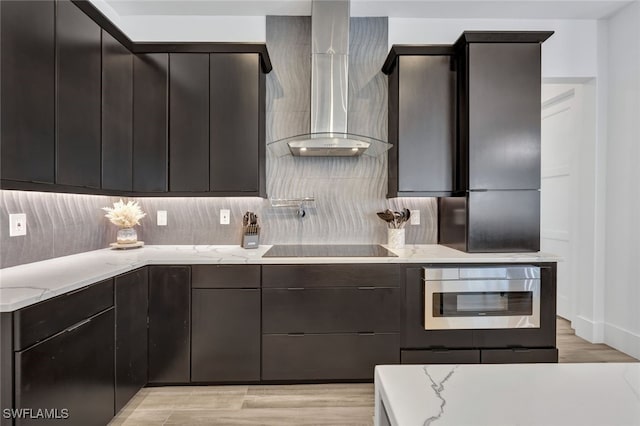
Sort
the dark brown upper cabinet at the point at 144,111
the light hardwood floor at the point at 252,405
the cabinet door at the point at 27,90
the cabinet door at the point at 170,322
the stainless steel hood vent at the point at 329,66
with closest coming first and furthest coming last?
1. the cabinet door at the point at 27,90
2. the dark brown upper cabinet at the point at 144,111
3. the light hardwood floor at the point at 252,405
4. the cabinet door at the point at 170,322
5. the stainless steel hood vent at the point at 329,66

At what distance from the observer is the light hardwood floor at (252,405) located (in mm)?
2125

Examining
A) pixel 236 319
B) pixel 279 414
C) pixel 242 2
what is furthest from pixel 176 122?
pixel 279 414

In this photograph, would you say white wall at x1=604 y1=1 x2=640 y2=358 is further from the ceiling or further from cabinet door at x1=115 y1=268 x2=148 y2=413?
cabinet door at x1=115 y1=268 x2=148 y2=413

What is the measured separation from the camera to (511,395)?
2.23ft

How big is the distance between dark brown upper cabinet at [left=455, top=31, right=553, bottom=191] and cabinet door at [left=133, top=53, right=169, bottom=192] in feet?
7.55

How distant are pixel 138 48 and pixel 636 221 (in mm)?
4195

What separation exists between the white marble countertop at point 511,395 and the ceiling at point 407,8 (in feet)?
9.78

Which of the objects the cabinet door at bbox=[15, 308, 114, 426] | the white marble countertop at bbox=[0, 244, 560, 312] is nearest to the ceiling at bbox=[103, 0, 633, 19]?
the white marble countertop at bbox=[0, 244, 560, 312]

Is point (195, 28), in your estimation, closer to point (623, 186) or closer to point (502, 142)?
point (502, 142)

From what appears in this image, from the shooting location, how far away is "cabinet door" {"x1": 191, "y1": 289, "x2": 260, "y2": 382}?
2441 mm

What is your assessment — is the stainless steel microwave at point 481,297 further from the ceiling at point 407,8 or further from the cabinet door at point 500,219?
the ceiling at point 407,8

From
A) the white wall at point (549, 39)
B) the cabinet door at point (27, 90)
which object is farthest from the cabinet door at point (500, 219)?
the cabinet door at point (27, 90)

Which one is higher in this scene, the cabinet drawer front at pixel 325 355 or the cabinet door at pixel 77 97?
the cabinet door at pixel 77 97

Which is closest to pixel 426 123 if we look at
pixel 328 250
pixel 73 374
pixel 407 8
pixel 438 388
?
pixel 407 8
